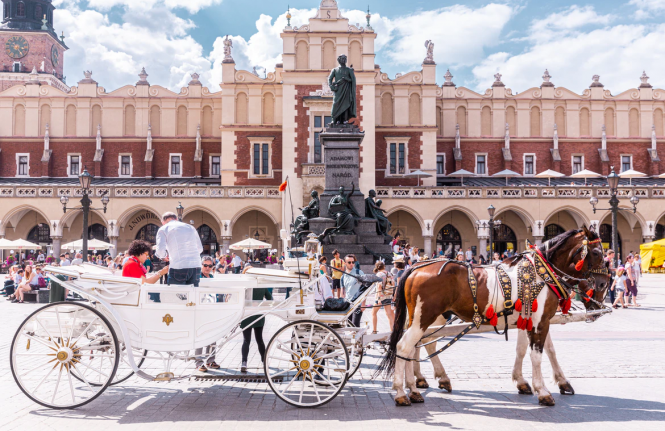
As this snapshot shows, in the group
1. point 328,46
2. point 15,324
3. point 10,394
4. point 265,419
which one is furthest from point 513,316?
point 328,46

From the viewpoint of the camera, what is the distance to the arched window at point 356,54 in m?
35.8

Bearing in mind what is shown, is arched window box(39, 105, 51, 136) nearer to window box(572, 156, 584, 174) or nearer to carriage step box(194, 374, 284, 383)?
window box(572, 156, 584, 174)

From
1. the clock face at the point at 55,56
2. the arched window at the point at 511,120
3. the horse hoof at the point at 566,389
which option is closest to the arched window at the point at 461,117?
the arched window at the point at 511,120

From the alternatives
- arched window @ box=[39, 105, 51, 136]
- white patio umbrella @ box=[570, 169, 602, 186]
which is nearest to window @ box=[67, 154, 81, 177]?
arched window @ box=[39, 105, 51, 136]

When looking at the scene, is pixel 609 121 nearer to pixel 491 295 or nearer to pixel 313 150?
pixel 313 150

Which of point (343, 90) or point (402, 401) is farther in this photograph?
point (343, 90)

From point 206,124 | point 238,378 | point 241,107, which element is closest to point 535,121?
point 241,107

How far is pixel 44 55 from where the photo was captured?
64125mm

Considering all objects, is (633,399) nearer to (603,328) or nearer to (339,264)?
(603,328)

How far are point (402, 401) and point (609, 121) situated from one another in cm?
4090

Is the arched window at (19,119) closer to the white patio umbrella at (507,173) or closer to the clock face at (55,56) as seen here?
the clock face at (55,56)

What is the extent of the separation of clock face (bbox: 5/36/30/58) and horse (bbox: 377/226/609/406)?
226 ft

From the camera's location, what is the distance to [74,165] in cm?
4019

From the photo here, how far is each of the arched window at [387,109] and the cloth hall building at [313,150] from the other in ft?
0.22
